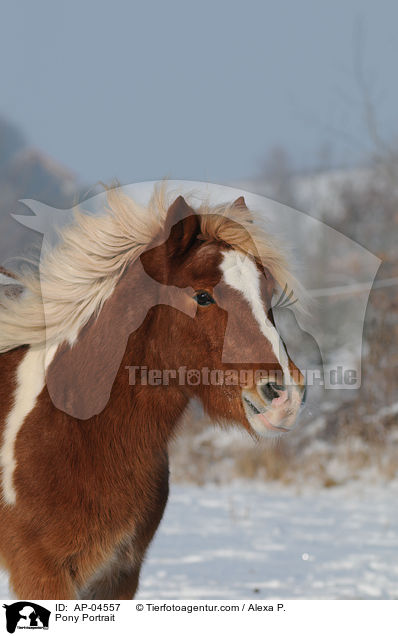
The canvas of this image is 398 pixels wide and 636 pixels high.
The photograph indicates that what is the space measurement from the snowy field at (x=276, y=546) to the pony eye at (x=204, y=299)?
249 centimetres

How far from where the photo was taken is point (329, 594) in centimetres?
462

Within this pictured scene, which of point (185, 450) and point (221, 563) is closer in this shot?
point (221, 563)

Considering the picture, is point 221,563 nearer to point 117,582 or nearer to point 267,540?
point 267,540

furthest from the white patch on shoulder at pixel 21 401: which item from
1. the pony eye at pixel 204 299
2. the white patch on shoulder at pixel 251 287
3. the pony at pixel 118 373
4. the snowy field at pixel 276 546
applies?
the snowy field at pixel 276 546

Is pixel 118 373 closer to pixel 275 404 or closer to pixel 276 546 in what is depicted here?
pixel 275 404

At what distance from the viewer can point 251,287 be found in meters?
2.53

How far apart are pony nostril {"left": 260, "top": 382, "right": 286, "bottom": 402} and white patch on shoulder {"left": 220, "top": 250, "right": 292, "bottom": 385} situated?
4 cm

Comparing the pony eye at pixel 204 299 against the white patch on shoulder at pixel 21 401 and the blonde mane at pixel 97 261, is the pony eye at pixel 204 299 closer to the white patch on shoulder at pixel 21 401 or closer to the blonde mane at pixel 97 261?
the blonde mane at pixel 97 261

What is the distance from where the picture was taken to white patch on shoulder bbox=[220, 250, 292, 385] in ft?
8.05

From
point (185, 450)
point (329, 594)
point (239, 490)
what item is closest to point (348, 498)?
point (239, 490)
